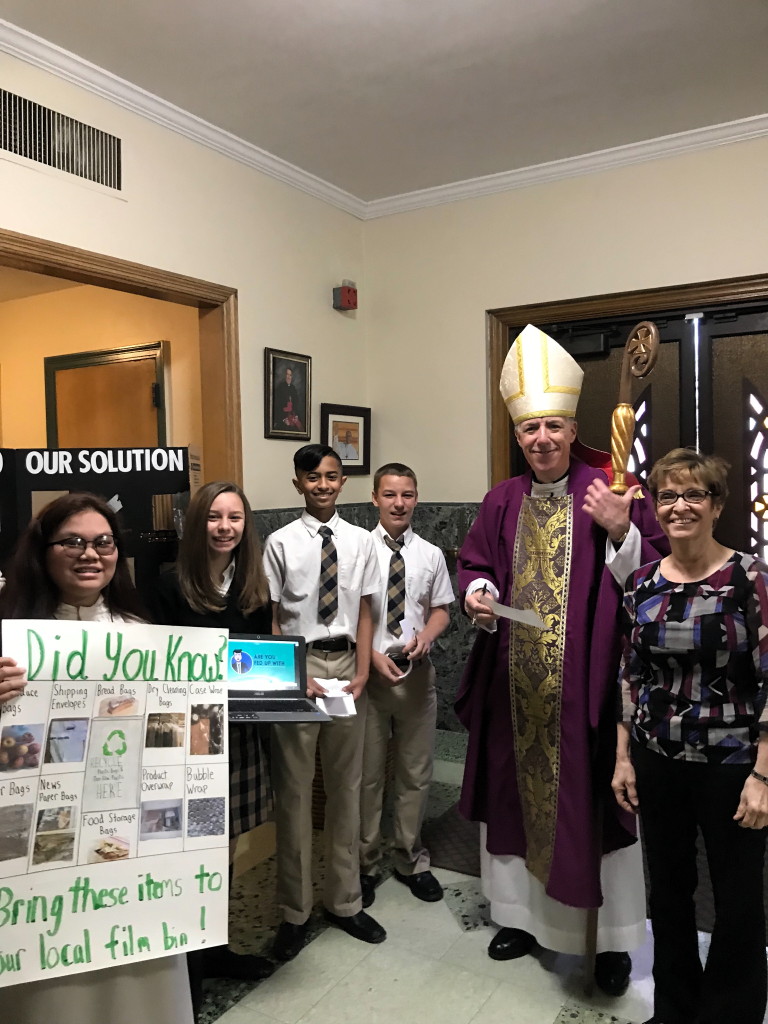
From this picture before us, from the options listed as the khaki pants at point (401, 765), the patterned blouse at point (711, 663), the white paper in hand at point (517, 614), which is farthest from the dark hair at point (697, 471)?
the khaki pants at point (401, 765)

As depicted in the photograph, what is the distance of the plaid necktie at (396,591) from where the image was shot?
2.73m

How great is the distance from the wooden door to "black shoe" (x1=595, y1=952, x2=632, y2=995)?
10.2 ft

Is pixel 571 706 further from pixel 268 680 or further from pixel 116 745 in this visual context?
pixel 116 745

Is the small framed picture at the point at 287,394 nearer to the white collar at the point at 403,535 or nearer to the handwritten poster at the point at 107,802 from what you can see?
the white collar at the point at 403,535

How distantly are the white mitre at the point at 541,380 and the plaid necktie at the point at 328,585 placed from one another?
70cm

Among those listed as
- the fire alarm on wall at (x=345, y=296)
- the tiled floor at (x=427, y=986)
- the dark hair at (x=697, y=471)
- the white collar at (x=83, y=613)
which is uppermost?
the fire alarm on wall at (x=345, y=296)

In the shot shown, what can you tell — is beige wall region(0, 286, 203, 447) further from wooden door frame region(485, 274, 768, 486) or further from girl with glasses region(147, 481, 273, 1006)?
girl with glasses region(147, 481, 273, 1006)

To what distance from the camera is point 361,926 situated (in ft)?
7.84

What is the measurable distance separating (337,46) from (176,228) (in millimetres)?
966

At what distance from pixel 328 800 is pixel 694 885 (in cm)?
110

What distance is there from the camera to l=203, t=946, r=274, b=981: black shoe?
2.19 m

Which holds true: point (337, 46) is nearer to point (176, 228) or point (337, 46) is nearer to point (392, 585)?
point (176, 228)

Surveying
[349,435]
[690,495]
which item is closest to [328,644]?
[690,495]

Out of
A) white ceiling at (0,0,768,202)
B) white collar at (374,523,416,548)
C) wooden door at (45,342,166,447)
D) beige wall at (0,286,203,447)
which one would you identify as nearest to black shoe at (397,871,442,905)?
white collar at (374,523,416,548)
